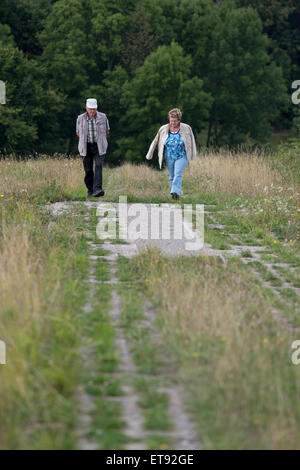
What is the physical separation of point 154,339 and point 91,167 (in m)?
8.31

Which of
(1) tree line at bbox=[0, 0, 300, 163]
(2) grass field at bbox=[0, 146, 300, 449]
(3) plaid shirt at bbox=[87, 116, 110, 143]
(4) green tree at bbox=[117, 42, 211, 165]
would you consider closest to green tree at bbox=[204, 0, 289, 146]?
(1) tree line at bbox=[0, 0, 300, 163]

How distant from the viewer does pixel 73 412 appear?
3.94 m

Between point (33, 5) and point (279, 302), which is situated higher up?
point (33, 5)

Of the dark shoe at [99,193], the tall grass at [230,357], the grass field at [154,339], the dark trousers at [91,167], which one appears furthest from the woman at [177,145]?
the tall grass at [230,357]

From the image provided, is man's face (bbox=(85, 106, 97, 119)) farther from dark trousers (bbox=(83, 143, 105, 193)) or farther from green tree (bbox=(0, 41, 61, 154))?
green tree (bbox=(0, 41, 61, 154))

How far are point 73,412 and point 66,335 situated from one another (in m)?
1.10

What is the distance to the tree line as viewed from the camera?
49188 mm

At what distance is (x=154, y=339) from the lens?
5133mm

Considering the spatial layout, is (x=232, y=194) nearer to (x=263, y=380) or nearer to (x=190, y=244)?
(x=190, y=244)

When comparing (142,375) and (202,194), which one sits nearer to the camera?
(142,375)

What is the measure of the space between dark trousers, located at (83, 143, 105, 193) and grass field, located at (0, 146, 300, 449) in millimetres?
3262
